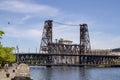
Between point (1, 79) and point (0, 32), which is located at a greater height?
point (0, 32)

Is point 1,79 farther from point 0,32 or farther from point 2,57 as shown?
point 2,57

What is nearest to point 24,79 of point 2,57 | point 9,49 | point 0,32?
point 0,32

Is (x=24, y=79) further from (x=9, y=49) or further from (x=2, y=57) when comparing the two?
(x=9, y=49)

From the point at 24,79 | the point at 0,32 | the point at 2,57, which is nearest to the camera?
the point at 24,79

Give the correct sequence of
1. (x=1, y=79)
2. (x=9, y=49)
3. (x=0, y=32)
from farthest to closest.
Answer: (x=9, y=49), (x=0, y=32), (x=1, y=79)

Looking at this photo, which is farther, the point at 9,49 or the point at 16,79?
the point at 9,49

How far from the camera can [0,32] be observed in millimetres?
79062

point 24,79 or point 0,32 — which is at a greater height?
point 0,32

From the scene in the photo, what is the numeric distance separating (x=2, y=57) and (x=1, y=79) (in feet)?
137

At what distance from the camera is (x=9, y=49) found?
120938mm

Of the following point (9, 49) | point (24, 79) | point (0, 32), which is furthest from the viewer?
point (9, 49)

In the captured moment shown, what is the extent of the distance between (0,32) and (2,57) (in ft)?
68.5

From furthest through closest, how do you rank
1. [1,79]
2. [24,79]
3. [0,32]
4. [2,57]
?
[2,57], [0,32], [24,79], [1,79]

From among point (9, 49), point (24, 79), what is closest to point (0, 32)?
point (24, 79)
